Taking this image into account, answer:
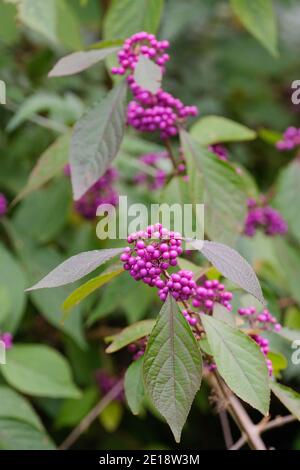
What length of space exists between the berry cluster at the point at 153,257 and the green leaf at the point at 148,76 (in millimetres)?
321

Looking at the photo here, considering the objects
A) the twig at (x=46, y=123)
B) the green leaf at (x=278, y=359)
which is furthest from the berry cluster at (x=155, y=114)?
the twig at (x=46, y=123)

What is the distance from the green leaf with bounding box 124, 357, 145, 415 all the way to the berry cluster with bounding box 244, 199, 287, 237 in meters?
0.65

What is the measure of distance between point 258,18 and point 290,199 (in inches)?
17.5

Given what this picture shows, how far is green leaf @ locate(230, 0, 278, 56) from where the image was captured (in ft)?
5.64

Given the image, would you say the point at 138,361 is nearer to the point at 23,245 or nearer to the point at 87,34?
the point at 23,245

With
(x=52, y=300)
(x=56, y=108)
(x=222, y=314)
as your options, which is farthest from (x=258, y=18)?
(x=222, y=314)

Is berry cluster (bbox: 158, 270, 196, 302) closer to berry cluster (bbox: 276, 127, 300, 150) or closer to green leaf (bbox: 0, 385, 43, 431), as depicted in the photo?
green leaf (bbox: 0, 385, 43, 431)

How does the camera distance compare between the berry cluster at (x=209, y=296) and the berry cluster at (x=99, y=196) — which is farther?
the berry cluster at (x=99, y=196)

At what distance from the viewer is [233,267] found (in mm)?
925

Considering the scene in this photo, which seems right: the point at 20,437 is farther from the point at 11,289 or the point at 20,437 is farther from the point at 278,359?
the point at 278,359

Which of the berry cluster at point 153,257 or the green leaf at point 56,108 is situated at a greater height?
the green leaf at point 56,108

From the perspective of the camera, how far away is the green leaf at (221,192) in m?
1.33

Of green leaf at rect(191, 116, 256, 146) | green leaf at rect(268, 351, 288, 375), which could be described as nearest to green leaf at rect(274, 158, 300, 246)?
green leaf at rect(191, 116, 256, 146)

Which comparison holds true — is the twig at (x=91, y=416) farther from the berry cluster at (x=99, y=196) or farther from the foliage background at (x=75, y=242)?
the berry cluster at (x=99, y=196)
